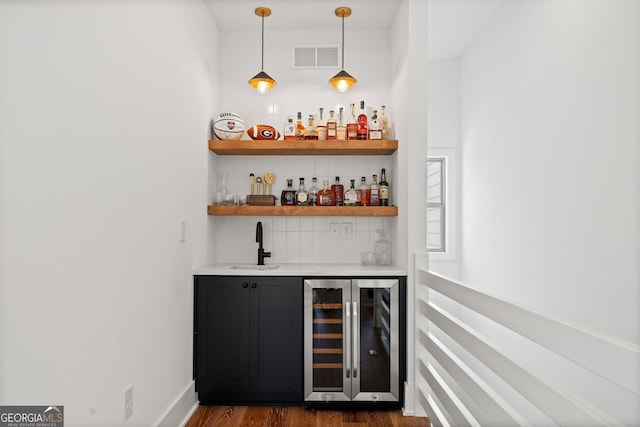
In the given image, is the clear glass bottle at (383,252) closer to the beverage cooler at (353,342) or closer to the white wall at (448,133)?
the beverage cooler at (353,342)

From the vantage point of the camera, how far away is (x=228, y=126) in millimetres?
3189

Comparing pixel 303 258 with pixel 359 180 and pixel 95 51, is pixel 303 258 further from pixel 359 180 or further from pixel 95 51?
pixel 95 51

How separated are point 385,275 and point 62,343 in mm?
1889

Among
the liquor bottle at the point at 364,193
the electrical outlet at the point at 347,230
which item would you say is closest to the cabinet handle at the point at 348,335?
the electrical outlet at the point at 347,230

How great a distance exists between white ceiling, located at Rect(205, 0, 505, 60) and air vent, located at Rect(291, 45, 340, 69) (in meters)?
0.16

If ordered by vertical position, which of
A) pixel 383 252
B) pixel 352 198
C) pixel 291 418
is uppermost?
pixel 352 198

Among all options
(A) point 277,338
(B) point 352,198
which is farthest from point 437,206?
(A) point 277,338

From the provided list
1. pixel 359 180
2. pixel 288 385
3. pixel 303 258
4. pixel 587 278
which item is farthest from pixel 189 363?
pixel 587 278

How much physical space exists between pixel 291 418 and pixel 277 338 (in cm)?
→ 49

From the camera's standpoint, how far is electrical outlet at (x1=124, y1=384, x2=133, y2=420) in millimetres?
1872

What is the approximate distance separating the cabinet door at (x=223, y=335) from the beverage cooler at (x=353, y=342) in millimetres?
408

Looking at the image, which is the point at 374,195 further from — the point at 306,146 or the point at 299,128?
the point at 299,128

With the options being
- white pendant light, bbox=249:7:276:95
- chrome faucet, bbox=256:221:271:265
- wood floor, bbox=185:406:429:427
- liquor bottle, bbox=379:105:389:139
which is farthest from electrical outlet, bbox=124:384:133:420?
liquor bottle, bbox=379:105:389:139

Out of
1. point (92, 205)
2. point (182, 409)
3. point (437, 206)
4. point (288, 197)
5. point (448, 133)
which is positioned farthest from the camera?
point (437, 206)
